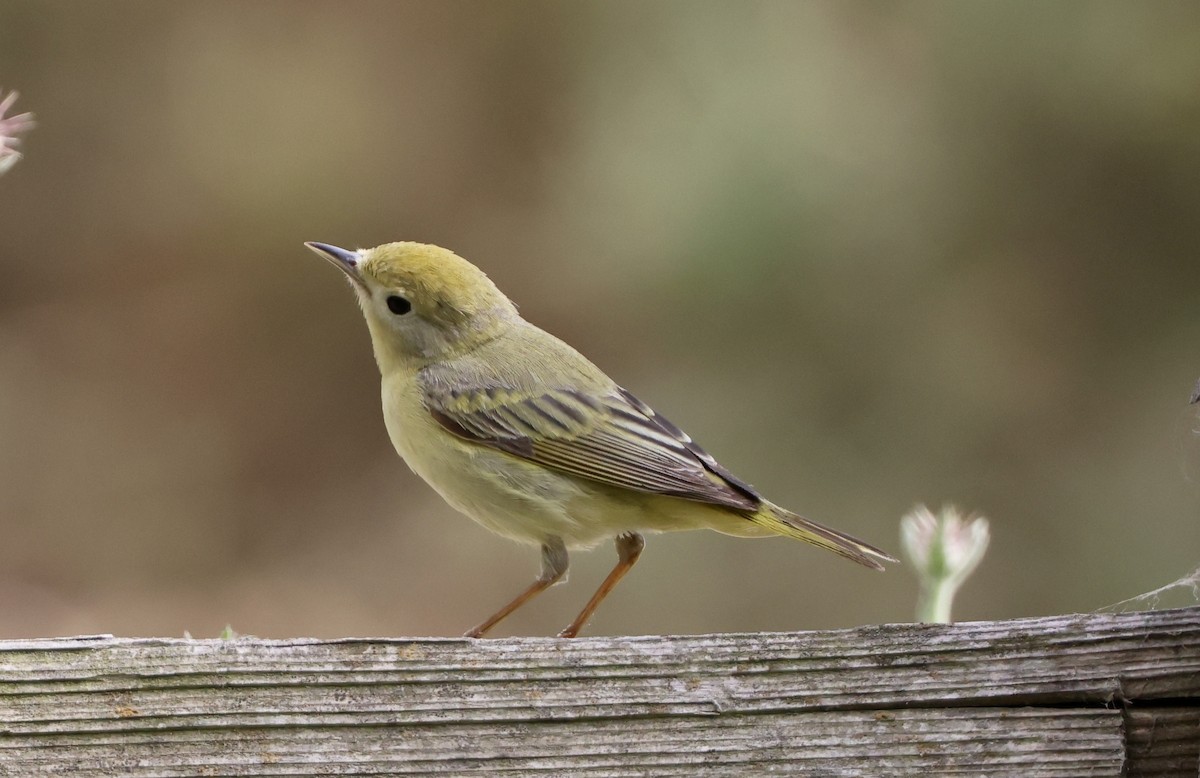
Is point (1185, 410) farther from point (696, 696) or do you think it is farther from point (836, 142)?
point (836, 142)

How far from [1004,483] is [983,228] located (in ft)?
4.42

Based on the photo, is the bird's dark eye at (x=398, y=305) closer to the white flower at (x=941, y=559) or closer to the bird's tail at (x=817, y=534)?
the bird's tail at (x=817, y=534)

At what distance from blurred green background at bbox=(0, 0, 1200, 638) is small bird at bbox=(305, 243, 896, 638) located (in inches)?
105

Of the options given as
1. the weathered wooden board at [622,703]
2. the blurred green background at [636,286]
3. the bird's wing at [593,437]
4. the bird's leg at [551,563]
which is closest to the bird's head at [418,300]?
the bird's wing at [593,437]

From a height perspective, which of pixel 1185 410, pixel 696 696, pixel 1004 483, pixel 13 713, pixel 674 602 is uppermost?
pixel 1004 483

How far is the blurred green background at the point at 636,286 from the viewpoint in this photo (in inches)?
269

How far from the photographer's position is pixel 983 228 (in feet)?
23.8

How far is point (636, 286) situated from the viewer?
7613 millimetres

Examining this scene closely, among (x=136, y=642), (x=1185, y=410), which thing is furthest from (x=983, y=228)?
(x=136, y=642)

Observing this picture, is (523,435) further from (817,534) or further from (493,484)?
(817,534)

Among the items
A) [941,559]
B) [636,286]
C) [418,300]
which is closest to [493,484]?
[418,300]

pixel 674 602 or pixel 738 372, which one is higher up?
pixel 738 372

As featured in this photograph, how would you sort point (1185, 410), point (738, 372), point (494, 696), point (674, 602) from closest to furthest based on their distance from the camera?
point (1185, 410)
point (494, 696)
point (674, 602)
point (738, 372)

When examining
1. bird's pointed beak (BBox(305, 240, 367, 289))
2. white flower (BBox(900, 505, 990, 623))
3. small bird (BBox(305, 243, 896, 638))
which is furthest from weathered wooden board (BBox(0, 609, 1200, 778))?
bird's pointed beak (BBox(305, 240, 367, 289))
